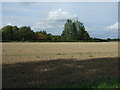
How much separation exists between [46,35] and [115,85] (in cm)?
13771

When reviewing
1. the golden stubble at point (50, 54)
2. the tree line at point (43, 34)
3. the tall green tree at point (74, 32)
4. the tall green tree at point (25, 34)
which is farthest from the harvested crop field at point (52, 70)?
the tall green tree at point (74, 32)

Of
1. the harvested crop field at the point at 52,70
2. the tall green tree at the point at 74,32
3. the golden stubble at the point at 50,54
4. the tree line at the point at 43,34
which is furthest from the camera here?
the tall green tree at the point at 74,32

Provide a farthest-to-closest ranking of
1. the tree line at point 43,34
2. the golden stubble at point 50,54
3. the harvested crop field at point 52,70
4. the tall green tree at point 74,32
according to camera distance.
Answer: the tall green tree at point 74,32 → the tree line at point 43,34 → the golden stubble at point 50,54 → the harvested crop field at point 52,70

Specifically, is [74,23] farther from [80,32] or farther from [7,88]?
[7,88]

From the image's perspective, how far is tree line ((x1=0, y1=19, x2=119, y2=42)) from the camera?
378 ft

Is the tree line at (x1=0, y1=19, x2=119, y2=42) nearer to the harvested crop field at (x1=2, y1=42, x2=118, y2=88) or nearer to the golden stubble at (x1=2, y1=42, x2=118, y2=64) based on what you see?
the golden stubble at (x1=2, y1=42, x2=118, y2=64)

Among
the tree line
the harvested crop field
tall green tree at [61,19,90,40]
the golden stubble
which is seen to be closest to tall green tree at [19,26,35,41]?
the tree line

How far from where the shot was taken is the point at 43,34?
143375 millimetres

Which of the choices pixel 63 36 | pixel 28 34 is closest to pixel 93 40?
pixel 63 36

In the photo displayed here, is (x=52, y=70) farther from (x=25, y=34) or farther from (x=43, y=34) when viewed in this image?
(x=43, y=34)

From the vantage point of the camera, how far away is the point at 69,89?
761 cm

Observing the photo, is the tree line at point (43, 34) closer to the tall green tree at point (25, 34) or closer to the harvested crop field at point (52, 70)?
the tall green tree at point (25, 34)

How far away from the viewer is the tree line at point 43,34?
115 m

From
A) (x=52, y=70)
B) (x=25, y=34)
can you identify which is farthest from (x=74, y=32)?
(x=52, y=70)
